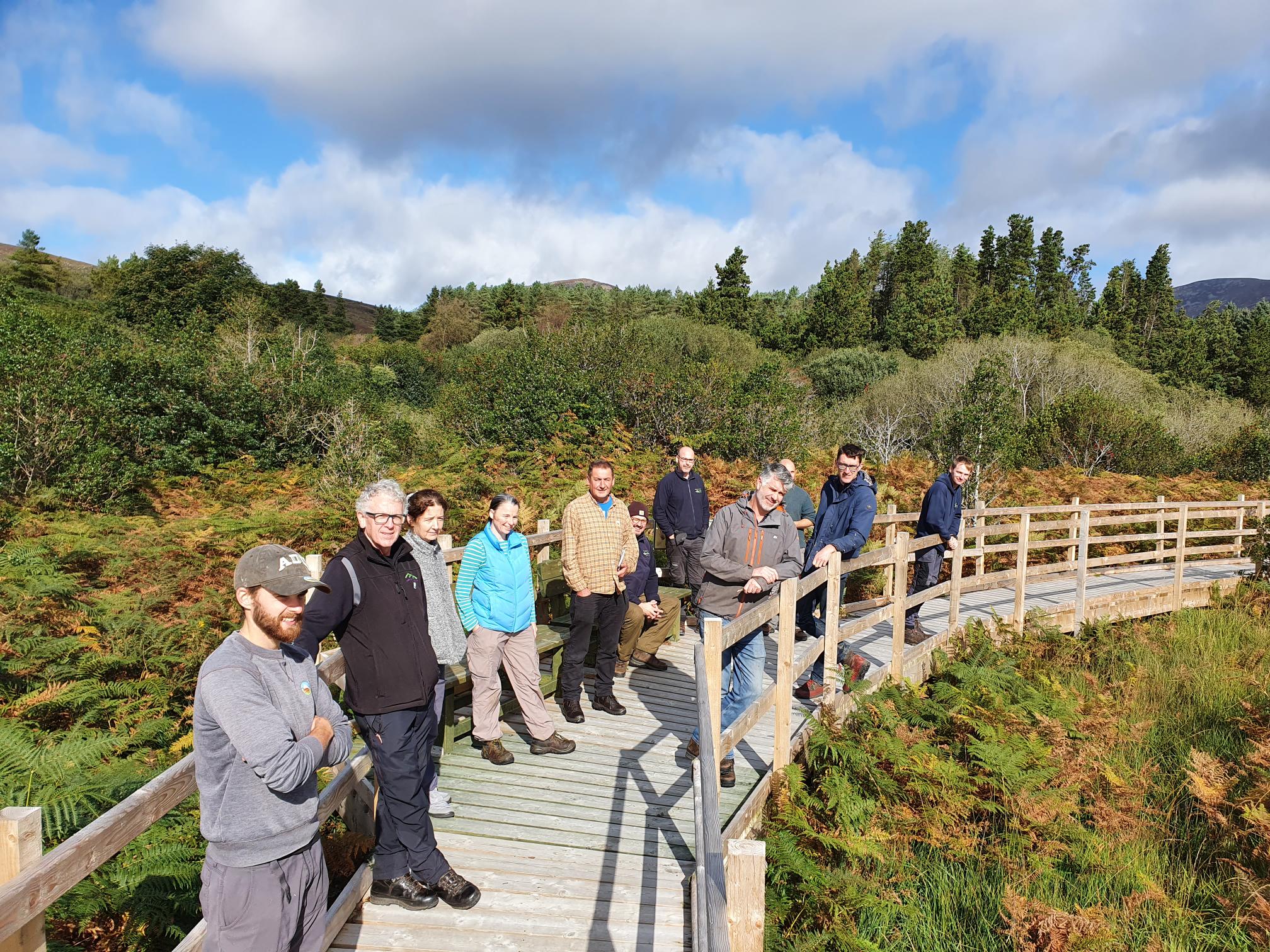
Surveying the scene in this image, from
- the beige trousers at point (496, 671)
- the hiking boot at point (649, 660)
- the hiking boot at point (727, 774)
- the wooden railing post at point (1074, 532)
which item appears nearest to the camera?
the hiking boot at point (727, 774)

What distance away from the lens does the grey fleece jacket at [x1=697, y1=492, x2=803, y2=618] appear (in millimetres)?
5402

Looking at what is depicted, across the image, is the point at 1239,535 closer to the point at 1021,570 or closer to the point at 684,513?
the point at 1021,570

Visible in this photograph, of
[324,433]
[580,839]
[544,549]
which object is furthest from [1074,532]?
[324,433]

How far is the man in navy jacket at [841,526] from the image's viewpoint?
21.2ft

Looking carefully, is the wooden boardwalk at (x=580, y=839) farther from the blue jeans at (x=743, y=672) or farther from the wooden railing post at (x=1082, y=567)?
the wooden railing post at (x=1082, y=567)

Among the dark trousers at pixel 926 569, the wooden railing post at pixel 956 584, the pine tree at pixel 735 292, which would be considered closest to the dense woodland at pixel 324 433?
the pine tree at pixel 735 292

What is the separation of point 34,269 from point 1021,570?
50418 mm

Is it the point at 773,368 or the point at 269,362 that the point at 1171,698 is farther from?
the point at 269,362

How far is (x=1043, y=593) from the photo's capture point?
11945 millimetres

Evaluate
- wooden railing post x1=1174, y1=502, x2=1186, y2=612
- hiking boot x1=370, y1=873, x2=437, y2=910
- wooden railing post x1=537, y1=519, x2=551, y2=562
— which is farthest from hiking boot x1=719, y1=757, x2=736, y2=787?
wooden railing post x1=1174, y1=502, x2=1186, y2=612

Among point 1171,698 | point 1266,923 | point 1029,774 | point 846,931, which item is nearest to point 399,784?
point 846,931

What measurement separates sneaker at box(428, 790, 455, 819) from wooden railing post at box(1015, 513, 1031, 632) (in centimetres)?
737

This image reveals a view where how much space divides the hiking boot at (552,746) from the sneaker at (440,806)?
37.2 inches

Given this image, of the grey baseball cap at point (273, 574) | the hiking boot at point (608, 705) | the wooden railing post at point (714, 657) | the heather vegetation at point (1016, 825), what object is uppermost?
the grey baseball cap at point (273, 574)
